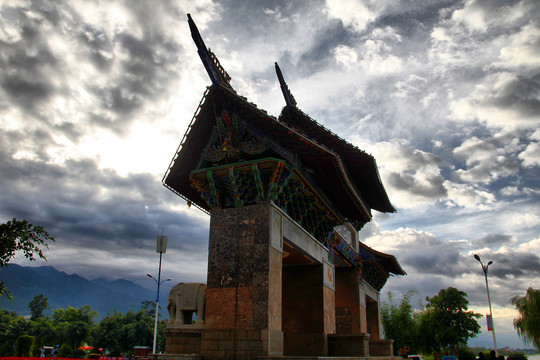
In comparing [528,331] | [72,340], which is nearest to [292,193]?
[528,331]

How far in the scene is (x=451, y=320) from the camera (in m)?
38.0

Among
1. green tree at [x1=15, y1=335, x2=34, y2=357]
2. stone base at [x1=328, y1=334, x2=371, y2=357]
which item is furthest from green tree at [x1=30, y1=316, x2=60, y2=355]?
stone base at [x1=328, y1=334, x2=371, y2=357]

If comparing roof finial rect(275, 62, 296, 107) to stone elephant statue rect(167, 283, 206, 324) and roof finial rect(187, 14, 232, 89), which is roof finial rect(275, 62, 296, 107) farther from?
stone elephant statue rect(167, 283, 206, 324)

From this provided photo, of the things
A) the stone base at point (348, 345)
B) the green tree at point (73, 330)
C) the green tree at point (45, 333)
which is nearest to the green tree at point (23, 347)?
the stone base at point (348, 345)

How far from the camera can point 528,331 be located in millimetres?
33156

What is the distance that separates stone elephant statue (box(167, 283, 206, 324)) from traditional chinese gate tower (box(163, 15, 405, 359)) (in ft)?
0.74

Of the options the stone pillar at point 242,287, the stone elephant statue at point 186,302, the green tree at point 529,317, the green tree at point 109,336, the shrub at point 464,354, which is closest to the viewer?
the stone pillar at point 242,287

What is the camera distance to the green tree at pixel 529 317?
32719 mm

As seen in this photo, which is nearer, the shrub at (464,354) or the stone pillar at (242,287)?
the stone pillar at (242,287)

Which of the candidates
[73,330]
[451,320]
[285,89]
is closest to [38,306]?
[73,330]

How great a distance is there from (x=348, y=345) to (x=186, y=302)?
5054 millimetres

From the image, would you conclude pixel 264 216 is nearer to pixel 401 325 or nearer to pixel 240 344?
pixel 240 344

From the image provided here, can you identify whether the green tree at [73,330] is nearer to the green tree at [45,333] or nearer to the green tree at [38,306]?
the green tree at [45,333]

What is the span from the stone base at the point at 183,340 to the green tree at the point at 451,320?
33345mm
